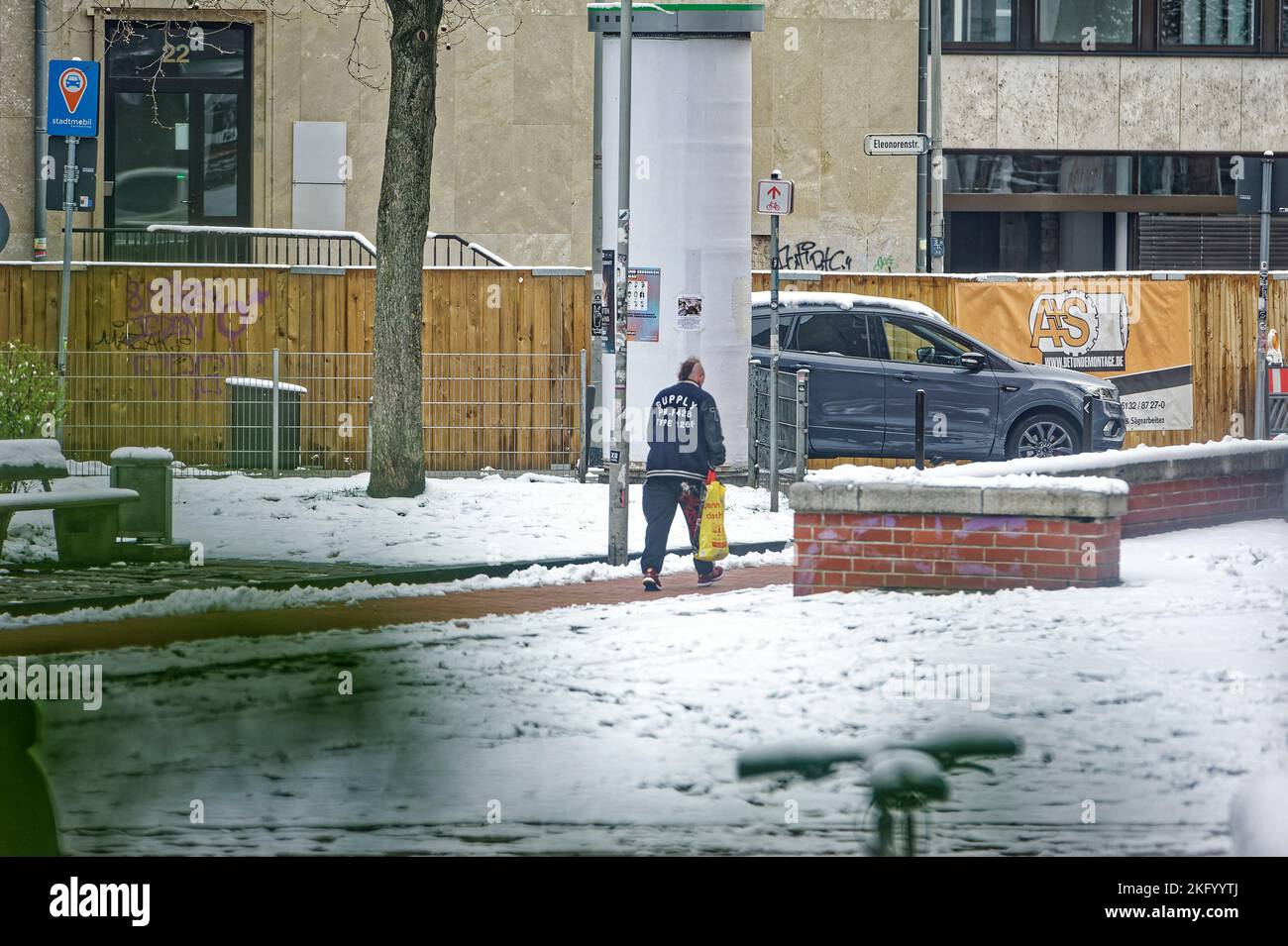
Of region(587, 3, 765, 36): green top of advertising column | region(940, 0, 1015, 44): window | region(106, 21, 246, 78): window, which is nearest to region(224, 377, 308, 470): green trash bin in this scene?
region(587, 3, 765, 36): green top of advertising column

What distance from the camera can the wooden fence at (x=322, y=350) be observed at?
20.6 m

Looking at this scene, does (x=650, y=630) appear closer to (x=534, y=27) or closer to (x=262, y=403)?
(x=262, y=403)

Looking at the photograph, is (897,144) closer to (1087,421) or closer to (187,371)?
(1087,421)

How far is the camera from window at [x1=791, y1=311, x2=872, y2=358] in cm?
1977

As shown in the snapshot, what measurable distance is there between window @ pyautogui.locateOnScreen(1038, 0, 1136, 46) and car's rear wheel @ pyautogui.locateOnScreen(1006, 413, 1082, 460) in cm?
1217

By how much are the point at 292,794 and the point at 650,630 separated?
359 cm

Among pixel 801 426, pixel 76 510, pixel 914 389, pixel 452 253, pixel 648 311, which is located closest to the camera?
pixel 76 510

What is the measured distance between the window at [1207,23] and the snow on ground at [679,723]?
69.0 feet

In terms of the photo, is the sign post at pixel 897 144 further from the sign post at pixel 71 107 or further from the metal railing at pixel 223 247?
the sign post at pixel 71 107

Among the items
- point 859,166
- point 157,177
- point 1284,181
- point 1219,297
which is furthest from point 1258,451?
point 157,177

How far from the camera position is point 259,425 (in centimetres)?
2061

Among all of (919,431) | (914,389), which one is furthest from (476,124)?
(919,431)

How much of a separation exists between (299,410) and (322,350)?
1236 mm

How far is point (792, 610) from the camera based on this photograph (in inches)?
419
